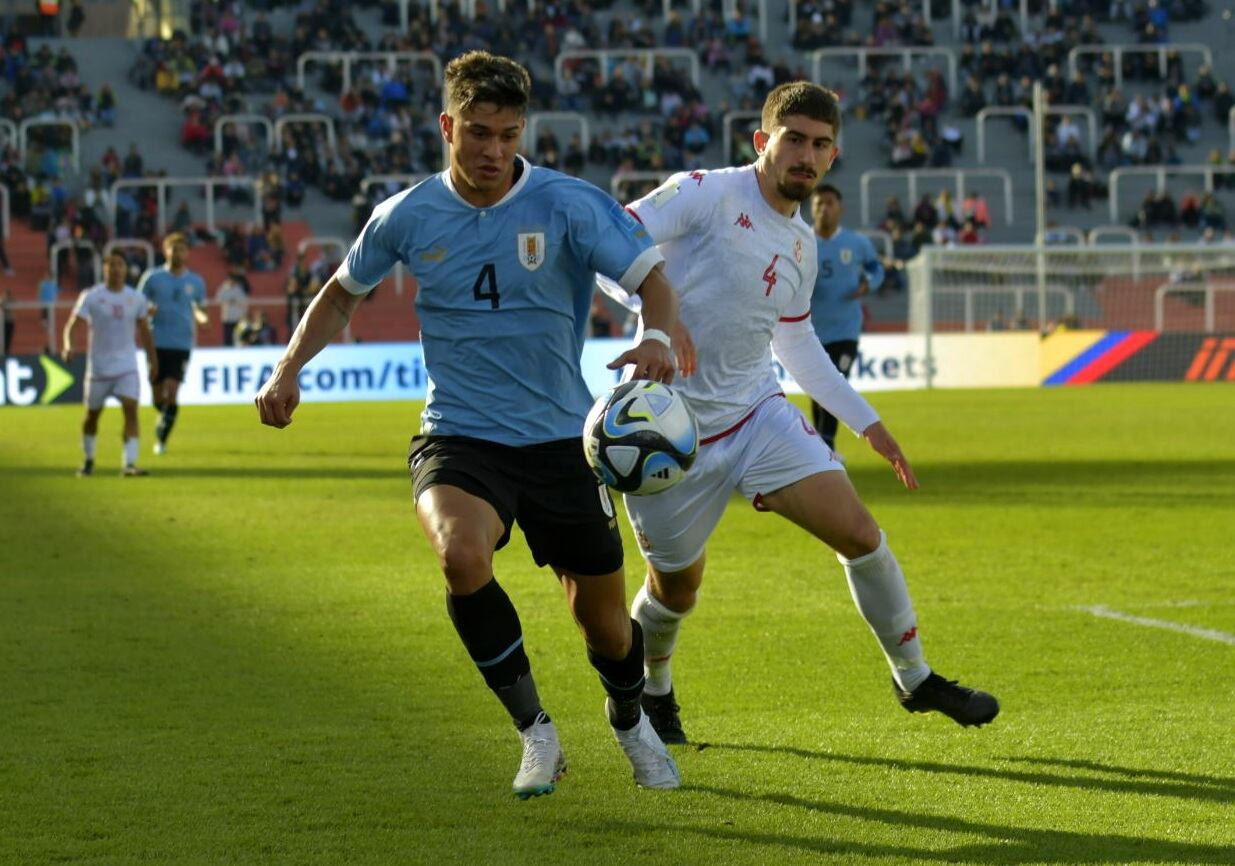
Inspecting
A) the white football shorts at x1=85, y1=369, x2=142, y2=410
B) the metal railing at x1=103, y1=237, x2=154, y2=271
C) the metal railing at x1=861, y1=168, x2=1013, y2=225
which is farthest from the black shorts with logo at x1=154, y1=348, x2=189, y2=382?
the metal railing at x1=861, y1=168, x2=1013, y2=225

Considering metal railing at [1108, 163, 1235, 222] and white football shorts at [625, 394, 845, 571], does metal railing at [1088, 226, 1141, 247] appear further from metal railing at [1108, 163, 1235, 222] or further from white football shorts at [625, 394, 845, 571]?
white football shorts at [625, 394, 845, 571]

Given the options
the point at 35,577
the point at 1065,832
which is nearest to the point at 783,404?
the point at 1065,832

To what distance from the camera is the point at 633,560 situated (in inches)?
461

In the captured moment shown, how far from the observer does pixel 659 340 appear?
17.7 feet

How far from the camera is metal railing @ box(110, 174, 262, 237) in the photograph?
3812 centimetres

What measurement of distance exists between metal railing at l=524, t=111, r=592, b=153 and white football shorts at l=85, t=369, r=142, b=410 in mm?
23195

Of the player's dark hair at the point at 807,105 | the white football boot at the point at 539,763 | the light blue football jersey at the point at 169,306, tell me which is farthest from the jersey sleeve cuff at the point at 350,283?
the light blue football jersey at the point at 169,306

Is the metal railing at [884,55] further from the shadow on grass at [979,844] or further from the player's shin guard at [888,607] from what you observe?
the shadow on grass at [979,844]

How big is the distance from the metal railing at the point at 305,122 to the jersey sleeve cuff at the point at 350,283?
35.6 m

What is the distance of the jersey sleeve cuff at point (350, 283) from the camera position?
5913 mm

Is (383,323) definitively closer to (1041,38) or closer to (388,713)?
→ (1041,38)

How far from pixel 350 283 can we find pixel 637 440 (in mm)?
1100

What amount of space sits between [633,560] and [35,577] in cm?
334

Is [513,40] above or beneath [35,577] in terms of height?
above
